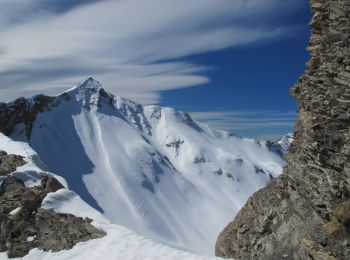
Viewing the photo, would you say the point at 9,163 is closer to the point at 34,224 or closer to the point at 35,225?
the point at 34,224

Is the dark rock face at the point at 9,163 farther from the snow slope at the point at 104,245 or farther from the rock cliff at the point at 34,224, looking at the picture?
the snow slope at the point at 104,245

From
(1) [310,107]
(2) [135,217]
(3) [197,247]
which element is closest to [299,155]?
(1) [310,107]

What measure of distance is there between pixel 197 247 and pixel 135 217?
2708 centimetres

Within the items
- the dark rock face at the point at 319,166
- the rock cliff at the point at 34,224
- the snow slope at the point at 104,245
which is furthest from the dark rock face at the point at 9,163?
the dark rock face at the point at 319,166

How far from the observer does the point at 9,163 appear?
35.0 metres

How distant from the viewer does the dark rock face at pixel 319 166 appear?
20078 mm

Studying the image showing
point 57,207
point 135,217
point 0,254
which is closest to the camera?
point 0,254

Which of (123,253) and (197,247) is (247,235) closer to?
(123,253)

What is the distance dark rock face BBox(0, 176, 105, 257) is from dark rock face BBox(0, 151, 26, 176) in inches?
143

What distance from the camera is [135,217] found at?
194 meters

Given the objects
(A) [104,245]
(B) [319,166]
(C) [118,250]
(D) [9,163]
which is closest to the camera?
(C) [118,250]

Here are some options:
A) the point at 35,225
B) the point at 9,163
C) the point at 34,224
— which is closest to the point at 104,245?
the point at 35,225

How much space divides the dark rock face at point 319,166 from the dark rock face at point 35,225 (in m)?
7.91

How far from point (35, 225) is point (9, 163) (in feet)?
33.6
